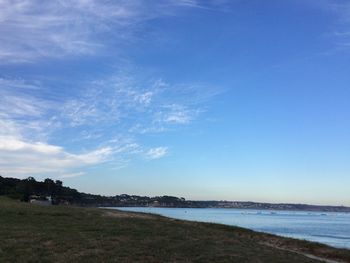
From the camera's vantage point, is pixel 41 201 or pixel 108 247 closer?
pixel 108 247

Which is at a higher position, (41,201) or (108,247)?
(41,201)

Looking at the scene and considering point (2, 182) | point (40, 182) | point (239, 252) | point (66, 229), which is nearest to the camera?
point (239, 252)

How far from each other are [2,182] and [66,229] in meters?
117

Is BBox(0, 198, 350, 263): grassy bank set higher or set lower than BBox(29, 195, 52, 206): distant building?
lower

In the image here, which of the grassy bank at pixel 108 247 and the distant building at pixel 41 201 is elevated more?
the distant building at pixel 41 201

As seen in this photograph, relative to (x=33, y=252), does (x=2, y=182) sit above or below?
above

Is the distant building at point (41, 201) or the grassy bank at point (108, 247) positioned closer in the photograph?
the grassy bank at point (108, 247)

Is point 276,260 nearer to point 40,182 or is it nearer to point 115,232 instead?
point 115,232

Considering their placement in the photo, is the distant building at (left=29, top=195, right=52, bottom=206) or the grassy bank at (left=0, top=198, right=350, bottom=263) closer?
the grassy bank at (left=0, top=198, right=350, bottom=263)

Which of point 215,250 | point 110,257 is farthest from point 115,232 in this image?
point 110,257

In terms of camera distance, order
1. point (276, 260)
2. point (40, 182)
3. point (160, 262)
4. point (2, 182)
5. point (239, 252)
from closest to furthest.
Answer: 1. point (160, 262)
2. point (276, 260)
3. point (239, 252)
4. point (2, 182)
5. point (40, 182)

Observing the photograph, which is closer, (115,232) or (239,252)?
(239,252)

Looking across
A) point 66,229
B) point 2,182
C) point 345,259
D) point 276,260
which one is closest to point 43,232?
point 66,229

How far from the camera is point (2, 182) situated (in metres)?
136
